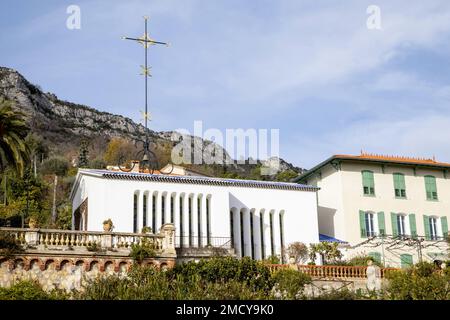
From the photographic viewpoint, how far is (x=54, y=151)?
10438cm

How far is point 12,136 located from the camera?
31.4 m

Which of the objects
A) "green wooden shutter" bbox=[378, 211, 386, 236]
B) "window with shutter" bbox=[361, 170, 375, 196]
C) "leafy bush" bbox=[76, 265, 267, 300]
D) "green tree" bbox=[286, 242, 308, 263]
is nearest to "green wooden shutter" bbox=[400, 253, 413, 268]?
"green wooden shutter" bbox=[378, 211, 386, 236]

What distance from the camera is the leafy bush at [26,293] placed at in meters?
22.8

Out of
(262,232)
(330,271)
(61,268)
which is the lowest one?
(330,271)

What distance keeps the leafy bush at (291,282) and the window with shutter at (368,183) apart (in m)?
18.5

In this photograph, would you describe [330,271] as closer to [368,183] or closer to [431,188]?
[368,183]

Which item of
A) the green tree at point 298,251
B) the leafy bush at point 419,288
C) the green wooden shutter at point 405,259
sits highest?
the green tree at point 298,251

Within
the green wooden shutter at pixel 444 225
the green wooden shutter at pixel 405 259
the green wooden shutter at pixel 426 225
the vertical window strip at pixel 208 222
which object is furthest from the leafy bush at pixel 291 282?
the green wooden shutter at pixel 444 225

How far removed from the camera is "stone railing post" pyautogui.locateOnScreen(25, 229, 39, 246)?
26.8 metres

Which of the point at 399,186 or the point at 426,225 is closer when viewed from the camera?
the point at 426,225

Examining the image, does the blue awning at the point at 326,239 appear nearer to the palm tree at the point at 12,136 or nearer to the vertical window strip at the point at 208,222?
the vertical window strip at the point at 208,222

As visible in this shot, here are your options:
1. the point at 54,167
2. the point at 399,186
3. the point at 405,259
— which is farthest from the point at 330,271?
the point at 54,167

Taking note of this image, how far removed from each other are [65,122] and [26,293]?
366 feet

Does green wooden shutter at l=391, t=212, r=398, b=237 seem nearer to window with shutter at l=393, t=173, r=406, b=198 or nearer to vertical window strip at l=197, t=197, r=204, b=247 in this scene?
window with shutter at l=393, t=173, r=406, b=198
